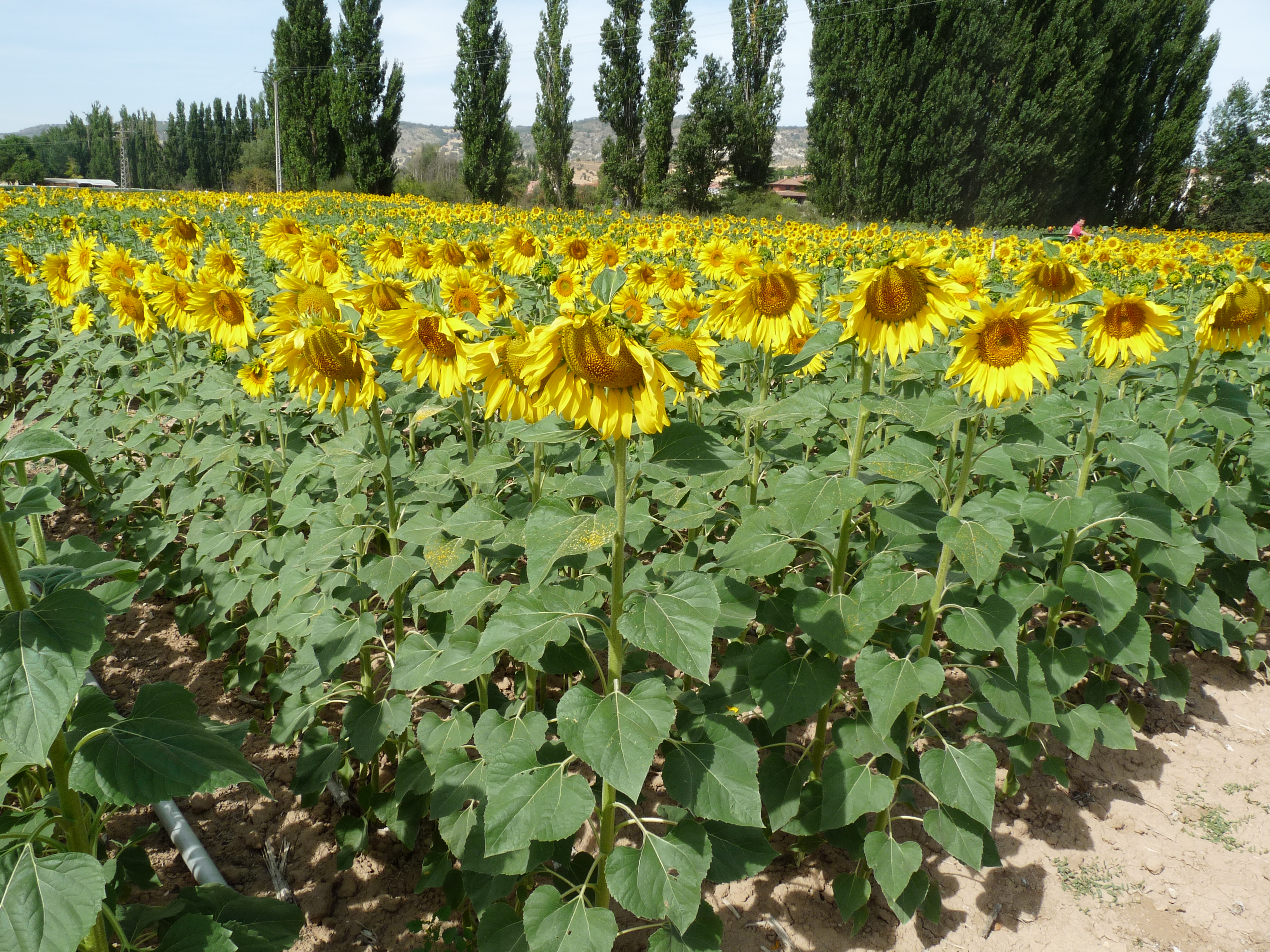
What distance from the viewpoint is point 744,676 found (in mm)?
2385

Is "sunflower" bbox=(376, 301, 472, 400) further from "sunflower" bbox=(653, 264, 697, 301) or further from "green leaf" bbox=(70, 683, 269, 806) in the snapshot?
"sunflower" bbox=(653, 264, 697, 301)

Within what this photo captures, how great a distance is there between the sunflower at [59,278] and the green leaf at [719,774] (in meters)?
5.42

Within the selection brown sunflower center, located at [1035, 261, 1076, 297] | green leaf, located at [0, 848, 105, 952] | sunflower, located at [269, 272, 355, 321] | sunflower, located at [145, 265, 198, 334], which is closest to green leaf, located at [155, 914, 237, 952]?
green leaf, located at [0, 848, 105, 952]

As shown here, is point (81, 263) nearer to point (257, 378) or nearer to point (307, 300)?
point (257, 378)

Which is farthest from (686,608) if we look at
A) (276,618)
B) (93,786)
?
(276,618)

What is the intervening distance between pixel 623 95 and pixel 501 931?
1582 inches

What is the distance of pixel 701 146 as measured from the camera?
35.6 meters

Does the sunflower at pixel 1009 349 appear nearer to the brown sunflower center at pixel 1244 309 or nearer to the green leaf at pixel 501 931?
the brown sunflower center at pixel 1244 309

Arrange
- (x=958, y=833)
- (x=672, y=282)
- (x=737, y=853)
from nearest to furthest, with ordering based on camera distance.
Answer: (x=737, y=853) → (x=958, y=833) → (x=672, y=282)

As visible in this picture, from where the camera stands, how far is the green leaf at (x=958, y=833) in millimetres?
2193

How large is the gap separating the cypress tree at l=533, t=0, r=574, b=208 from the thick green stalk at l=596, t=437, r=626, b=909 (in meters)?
35.4

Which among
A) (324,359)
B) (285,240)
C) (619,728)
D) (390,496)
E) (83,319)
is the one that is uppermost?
(285,240)

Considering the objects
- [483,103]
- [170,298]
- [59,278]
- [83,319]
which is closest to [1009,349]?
[170,298]

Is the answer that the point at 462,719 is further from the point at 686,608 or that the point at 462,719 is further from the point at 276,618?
the point at 686,608
